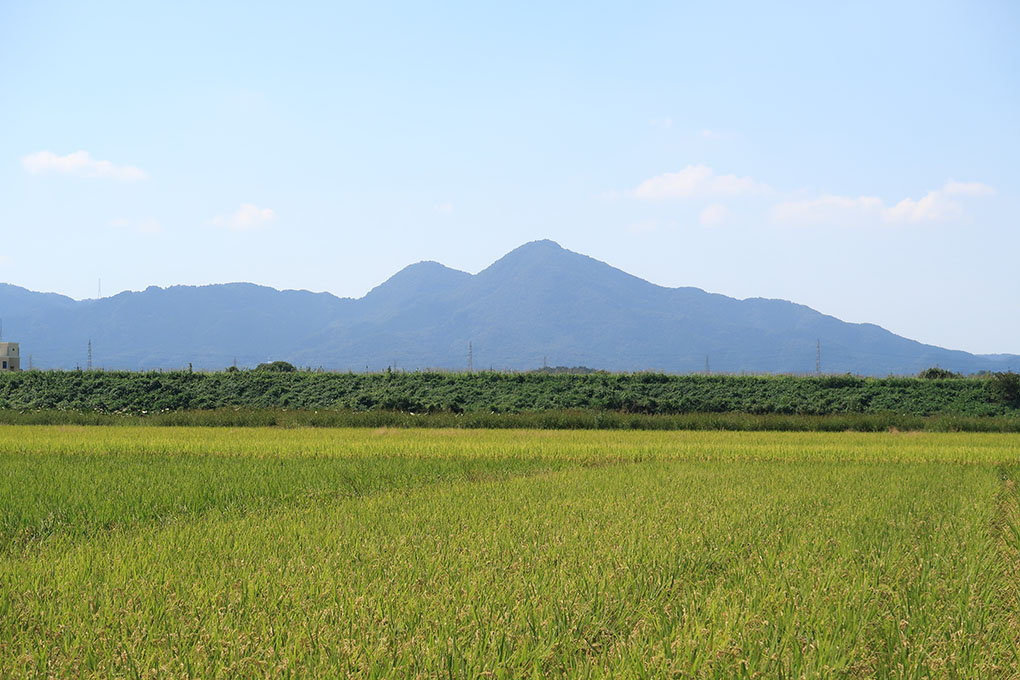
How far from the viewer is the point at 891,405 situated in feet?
146

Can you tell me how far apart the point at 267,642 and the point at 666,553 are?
3612 mm

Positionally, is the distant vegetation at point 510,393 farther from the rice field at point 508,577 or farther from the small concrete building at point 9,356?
the small concrete building at point 9,356

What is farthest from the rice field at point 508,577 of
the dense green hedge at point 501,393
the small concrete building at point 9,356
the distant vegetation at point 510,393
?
the small concrete building at point 9,356

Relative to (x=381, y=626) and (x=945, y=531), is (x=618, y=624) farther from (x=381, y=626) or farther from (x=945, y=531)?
(x=945, y=531)

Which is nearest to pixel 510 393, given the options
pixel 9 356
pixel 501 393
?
pixel 501 393

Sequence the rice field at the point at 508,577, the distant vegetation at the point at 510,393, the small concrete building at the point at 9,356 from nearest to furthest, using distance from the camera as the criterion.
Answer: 1. the rice field at the point at 508,577
2. the distant vegetation at the point at 510,393
3. the small concrete building at the point at 9,356

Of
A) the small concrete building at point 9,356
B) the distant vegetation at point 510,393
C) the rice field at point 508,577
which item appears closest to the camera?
the rice field at point 508,577

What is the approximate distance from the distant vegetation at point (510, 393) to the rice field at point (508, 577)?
3143 centimetres

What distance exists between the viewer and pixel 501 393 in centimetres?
4738

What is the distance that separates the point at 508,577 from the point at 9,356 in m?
114

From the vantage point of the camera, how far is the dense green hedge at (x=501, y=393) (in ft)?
146

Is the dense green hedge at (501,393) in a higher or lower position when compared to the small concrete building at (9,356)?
lower

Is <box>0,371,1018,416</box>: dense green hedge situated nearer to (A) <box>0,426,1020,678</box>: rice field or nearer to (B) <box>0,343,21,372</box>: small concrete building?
(A) <box>0,426,1020,678</box>: rice field

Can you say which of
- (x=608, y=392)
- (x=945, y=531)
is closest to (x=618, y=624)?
(x=945, y=531)
